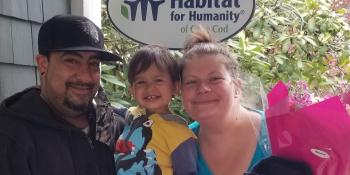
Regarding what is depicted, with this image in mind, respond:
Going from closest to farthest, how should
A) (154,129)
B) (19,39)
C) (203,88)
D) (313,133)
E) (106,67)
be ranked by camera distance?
(313,133) < (203,88) < (154,129) < (19,39) < (106,67)

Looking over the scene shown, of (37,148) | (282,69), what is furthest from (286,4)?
(37,148)

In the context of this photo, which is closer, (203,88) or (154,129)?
(203,88)

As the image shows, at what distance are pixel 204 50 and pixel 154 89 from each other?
0.28 metres

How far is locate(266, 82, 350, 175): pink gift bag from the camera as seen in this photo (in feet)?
4.12

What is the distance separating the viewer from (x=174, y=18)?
9.28 feet

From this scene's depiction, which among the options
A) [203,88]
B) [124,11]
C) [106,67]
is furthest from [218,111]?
[106,67]

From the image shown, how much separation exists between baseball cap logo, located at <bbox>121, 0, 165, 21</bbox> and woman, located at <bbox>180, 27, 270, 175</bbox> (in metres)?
0.71

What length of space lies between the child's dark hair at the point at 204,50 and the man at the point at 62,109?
1.07 ft

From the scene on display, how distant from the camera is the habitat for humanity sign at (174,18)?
2787 mm

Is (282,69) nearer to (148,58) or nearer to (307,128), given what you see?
(148,58)

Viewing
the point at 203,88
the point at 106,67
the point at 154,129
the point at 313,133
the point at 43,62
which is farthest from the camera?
the point at 106,67

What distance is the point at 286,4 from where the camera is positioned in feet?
15.4

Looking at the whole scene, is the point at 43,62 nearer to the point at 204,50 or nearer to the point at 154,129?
the point at 154,129

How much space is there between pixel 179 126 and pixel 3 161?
756mm
